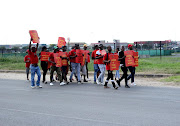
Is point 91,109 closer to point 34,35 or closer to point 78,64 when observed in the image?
point 34,35

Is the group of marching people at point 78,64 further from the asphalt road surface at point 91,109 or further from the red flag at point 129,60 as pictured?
the asphalt road surface at point 91,109

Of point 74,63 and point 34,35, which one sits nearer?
point 34,35

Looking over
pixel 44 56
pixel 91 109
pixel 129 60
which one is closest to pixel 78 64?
pixel 44 56

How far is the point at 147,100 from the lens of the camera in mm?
9352

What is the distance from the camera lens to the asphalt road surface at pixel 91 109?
665 cm

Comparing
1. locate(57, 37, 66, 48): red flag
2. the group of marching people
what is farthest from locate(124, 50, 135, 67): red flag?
locate(57, 37, 66, 48): red flag

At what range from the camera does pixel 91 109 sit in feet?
26.3

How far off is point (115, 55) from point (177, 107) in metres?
4.46

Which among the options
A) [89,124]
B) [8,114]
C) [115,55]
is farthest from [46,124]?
[115,55]

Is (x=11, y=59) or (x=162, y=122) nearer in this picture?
(x=162, y=122)

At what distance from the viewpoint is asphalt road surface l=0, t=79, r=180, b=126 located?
6.65 meters

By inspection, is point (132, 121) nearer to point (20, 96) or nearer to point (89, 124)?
point (89, 124)

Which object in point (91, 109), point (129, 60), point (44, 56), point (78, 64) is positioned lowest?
point (91, 109)

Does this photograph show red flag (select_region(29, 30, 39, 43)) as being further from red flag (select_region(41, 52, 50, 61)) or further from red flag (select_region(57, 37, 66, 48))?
red flag (select_region(57, 37, 66, 48))
